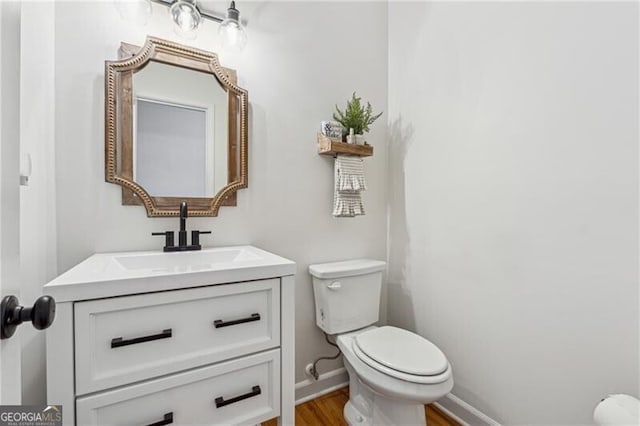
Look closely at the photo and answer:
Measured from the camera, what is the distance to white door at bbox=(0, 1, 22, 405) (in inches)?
16.9

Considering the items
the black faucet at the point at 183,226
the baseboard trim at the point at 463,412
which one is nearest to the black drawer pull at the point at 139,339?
the black faucet at the point at 183,226

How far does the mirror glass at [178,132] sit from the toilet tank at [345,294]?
716 mm

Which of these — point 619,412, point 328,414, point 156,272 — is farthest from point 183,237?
point 619,412

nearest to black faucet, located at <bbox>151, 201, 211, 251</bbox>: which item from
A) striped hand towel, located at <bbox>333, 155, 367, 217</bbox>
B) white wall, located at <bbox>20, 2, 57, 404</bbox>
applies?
Answer: white wall, located at <bbox>20, 2, 57, 404</bbox>

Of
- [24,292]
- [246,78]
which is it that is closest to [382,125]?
[246,78]

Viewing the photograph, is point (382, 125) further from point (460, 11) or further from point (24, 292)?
point (24, 292)

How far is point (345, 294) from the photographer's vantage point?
5.12ft

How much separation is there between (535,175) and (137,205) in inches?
66.2

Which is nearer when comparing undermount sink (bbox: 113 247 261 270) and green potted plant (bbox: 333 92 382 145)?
undermount sink (bbox: 113 247 261 270)

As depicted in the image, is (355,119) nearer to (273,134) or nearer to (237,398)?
(273,134)

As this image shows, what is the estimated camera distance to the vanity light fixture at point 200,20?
4.09 feet

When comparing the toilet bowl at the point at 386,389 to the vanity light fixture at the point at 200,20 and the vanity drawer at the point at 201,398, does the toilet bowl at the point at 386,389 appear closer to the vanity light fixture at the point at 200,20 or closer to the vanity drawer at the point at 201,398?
the vanity drawer at the point at 201,398

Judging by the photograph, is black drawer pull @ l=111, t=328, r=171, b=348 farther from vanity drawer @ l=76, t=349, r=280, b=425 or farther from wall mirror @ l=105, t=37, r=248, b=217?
wall mirror @ l=105, t=37, r=248, b=217

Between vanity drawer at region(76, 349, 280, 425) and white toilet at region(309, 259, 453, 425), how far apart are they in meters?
0.44
